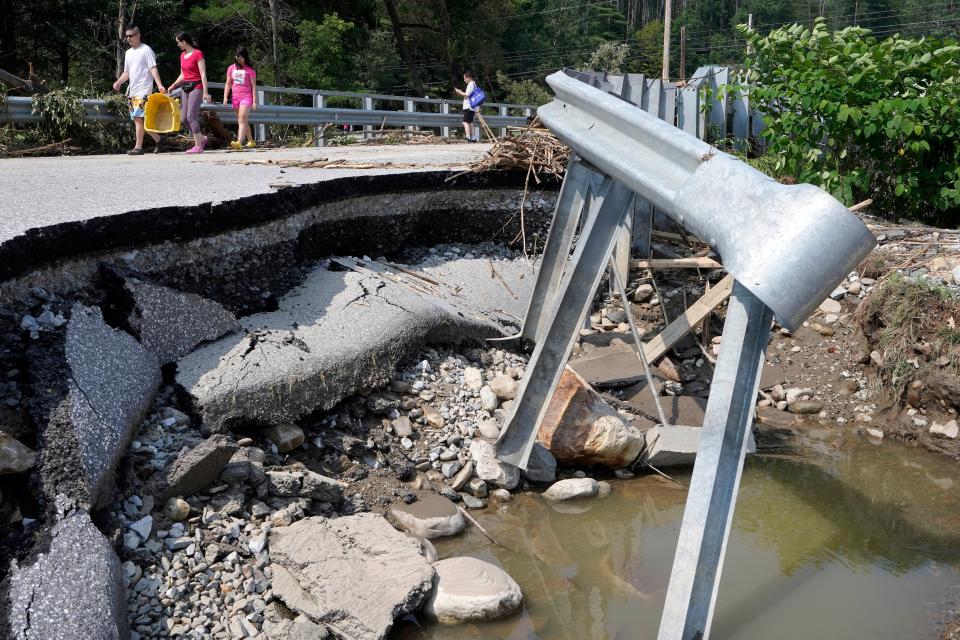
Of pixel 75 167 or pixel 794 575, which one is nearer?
pixel 794 575

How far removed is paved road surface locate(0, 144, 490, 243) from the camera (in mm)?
4543

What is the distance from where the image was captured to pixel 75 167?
7.18 m

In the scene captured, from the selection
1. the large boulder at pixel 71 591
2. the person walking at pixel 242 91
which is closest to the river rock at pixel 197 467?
the large boulder at pixel 71 591

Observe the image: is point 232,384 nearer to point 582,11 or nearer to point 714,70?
point 714,70

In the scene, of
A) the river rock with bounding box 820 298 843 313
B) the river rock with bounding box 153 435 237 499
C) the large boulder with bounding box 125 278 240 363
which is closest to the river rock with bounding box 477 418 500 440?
the large boulder with bounding box 125 278 240 363

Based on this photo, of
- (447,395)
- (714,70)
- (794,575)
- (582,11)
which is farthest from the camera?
(582,11)

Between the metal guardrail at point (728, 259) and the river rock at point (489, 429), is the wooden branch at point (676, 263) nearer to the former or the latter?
the river rock at point (489, 429)

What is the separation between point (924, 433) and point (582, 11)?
198ft

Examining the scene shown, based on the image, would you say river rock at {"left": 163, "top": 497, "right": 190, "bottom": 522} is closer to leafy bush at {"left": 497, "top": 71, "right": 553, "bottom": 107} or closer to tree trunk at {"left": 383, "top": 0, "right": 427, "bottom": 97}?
tree trunk at {"left": 383, "top": 0, "right": 427, "bottom": 97}

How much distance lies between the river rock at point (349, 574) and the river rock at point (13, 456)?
1085mm

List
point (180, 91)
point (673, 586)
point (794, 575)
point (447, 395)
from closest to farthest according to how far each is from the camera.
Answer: point (673, 586), point (794, 575), point (447, 395), point (180, 91)

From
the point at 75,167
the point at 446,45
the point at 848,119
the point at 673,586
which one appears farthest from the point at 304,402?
the point at 446,45

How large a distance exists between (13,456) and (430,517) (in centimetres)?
206

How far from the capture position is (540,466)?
5043 millimetres
